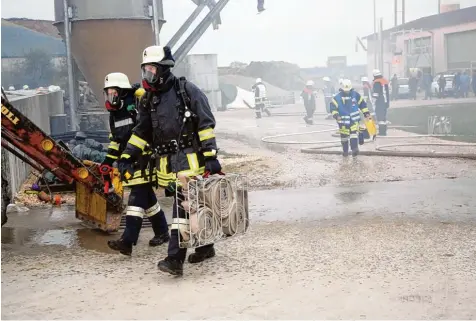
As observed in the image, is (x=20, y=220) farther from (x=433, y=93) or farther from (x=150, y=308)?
(x=433, y=93)

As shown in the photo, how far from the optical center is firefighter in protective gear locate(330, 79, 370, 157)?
12.4m

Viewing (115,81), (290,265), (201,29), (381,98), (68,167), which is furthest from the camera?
A: (201,29)

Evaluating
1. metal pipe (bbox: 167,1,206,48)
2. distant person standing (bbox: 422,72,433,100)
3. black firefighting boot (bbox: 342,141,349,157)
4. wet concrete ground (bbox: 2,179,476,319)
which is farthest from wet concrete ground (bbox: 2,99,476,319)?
distant person standing (bbox: 422,72,433,100)

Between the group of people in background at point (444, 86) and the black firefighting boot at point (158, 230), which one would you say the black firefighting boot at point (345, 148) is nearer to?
the black firefighting boot at point (158, 230)

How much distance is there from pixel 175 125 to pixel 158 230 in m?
1.31

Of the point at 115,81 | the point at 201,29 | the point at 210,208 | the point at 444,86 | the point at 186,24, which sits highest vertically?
the point at 186,24

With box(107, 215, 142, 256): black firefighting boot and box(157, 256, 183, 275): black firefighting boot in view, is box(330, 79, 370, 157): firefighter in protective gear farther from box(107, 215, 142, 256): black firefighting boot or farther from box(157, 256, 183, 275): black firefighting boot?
box(157, 256, 183, 275): black firefighting boot

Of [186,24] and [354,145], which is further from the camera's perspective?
[186,24]

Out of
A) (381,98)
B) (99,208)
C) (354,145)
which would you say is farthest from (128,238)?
(381,98)

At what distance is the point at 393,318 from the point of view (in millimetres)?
4051

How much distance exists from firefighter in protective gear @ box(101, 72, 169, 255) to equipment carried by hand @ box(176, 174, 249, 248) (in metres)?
0.57

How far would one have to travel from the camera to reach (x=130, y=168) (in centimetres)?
577

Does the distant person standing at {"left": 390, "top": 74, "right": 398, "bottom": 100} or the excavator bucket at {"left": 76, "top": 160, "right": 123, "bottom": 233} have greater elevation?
the distant person standing at {"left": 390, "top": 74, "right": 398, "bottom": 100}

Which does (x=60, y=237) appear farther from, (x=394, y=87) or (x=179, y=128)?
(x=394, y=87)
